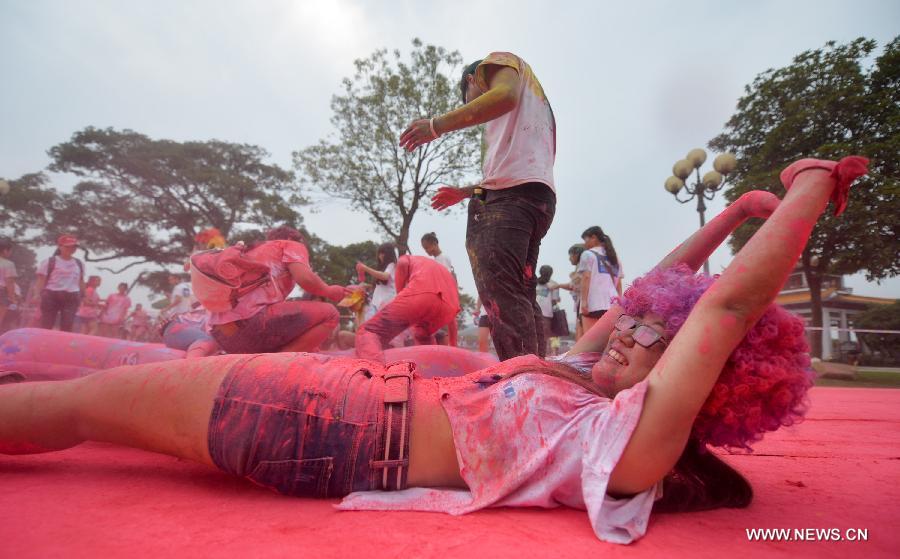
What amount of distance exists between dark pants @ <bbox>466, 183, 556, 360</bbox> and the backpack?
1.68 meters

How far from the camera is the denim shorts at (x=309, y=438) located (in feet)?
4.73

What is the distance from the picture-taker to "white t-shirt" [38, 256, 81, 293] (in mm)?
7688

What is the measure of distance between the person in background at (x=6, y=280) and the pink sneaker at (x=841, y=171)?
36.2 feet

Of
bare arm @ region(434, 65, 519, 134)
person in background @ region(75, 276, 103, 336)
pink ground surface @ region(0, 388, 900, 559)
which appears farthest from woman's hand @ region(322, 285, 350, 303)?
person in background @ region(75, 276, 103, 336)

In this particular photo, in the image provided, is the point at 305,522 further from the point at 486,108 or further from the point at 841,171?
the point at 486,108

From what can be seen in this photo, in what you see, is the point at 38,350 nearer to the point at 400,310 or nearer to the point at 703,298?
the point at 400,310

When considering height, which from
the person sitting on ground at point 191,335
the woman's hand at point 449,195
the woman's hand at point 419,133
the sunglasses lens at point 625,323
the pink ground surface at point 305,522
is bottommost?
the pink ground surface at point 305,522

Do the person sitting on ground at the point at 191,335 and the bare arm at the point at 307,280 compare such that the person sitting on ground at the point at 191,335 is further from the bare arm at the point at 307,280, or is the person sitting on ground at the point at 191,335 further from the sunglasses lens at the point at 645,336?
the sunglasses lens at the point at 645,336

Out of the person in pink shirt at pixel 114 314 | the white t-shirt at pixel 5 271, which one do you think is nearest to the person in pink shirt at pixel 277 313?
the white t-shirt at pixel 5 271

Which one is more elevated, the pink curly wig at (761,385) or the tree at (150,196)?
the tree at (150,196)

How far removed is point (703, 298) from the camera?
1291mm

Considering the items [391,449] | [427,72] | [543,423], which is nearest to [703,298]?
[543,423]

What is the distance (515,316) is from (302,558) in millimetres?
1790

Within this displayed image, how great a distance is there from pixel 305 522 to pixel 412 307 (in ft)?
8.67
